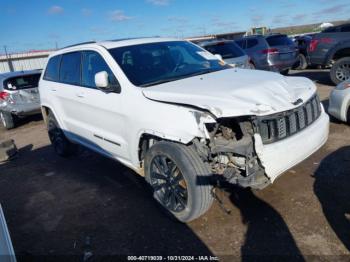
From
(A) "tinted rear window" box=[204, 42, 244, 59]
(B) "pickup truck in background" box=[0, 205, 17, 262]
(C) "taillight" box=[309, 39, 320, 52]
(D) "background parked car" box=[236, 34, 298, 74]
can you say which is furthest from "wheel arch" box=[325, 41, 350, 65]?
(B) "pickup truck in background" box=[0, 205, 17, 262]

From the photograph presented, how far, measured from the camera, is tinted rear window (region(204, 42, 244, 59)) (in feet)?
32.5

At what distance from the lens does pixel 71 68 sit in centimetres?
511

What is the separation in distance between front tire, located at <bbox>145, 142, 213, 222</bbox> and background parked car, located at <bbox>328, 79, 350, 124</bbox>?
369 centimetres

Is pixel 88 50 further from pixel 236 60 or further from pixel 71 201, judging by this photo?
pixel 236 60

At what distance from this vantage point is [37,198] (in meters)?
4.70

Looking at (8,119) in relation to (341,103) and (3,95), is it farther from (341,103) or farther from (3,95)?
(341,103)

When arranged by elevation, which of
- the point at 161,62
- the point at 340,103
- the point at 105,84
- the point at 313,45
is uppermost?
the point at 161,62

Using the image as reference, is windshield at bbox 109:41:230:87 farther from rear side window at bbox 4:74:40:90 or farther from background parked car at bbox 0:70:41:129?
rear side window at bbox 4:74:40:90

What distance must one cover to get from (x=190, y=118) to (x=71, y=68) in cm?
281

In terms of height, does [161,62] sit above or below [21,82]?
above

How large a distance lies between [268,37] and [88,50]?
364 inches

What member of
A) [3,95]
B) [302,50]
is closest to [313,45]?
[302,50]

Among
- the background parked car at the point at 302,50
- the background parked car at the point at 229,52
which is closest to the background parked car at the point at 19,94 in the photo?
the background parked car at the point at 229,52

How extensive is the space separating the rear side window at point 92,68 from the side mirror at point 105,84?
0.07 metres
